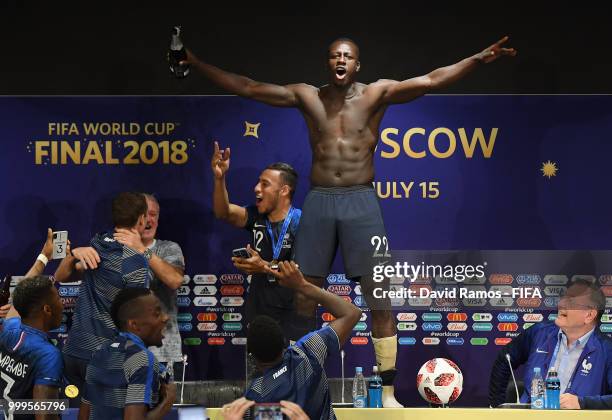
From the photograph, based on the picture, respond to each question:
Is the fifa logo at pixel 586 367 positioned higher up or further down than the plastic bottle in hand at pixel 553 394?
higher up

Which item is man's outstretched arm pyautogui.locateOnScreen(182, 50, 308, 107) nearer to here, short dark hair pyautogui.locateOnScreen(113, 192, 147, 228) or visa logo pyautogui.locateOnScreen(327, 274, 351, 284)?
short dark hair pyautogui.locateOnScreen(113, 192, 147, 228)

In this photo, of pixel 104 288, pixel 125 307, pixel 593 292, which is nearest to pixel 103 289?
pixel 104 288

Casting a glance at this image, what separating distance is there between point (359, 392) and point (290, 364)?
6.59 feet

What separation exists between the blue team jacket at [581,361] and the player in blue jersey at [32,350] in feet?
8.32

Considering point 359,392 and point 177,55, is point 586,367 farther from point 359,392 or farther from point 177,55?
point 177,55

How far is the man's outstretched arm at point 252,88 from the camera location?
19.5ft

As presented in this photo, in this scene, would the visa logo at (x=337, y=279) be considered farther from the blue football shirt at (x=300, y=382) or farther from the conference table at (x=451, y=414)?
the blue football shirt at (x=300, y=382)

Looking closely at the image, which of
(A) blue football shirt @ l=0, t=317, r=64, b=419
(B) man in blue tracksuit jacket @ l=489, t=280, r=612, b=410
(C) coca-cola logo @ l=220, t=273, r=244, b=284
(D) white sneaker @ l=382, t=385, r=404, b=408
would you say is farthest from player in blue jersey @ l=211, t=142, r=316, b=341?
(A) blue football shirt @ l=0, t=317, r=64, b=419

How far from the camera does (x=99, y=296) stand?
5.11 metres

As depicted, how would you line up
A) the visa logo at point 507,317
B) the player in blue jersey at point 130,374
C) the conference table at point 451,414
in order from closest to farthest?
1. the player in blue jersey at point 130,374
2. the conference table at point 451,414
3. the visa logo at point 507,317

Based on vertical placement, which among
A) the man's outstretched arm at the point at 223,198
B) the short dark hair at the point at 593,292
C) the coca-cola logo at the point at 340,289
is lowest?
the short dark hair at the point at 593,292

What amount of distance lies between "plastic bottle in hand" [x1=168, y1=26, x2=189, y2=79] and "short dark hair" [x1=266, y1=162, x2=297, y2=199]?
2.73 ft

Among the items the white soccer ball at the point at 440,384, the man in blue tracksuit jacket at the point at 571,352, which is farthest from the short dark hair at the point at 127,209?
the man in blue tracksuit jacket at the point at 571,352

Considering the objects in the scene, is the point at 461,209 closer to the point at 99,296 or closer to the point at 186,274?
the point at 186,274
